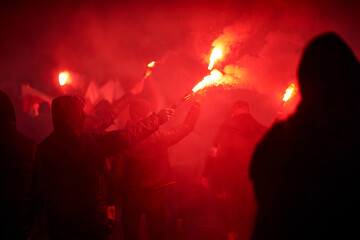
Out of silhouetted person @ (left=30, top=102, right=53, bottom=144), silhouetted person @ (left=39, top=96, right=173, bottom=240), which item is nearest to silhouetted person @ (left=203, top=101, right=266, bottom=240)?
silhouetted person @ (left=39, top=96, right=173, bottom=240)

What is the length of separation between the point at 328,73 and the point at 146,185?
8.55 ft

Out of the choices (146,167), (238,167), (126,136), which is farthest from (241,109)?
(126,136)

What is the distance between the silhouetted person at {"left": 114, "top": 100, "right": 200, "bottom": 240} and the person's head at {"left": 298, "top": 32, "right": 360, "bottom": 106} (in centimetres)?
241

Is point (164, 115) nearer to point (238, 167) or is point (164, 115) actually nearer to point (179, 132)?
point (179, 132)

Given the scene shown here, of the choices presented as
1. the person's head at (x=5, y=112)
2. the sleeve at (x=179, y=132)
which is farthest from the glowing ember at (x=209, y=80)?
the person's head at (x=5, y=112)

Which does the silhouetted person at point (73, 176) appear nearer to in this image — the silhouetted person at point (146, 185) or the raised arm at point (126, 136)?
the raised arm at point (126, 136)

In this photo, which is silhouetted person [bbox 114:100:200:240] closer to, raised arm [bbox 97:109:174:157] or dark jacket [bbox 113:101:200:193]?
dark jacket [bbox 113:101:200:193]

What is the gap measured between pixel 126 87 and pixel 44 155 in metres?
9.74

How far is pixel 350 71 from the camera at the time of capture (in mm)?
1312

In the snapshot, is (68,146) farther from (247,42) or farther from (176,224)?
(247,42)

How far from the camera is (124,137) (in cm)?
264

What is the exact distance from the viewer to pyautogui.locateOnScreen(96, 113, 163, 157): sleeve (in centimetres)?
248

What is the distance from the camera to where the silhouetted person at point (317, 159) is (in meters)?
1.16

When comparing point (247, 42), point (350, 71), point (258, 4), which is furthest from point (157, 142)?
point (258, 4)
